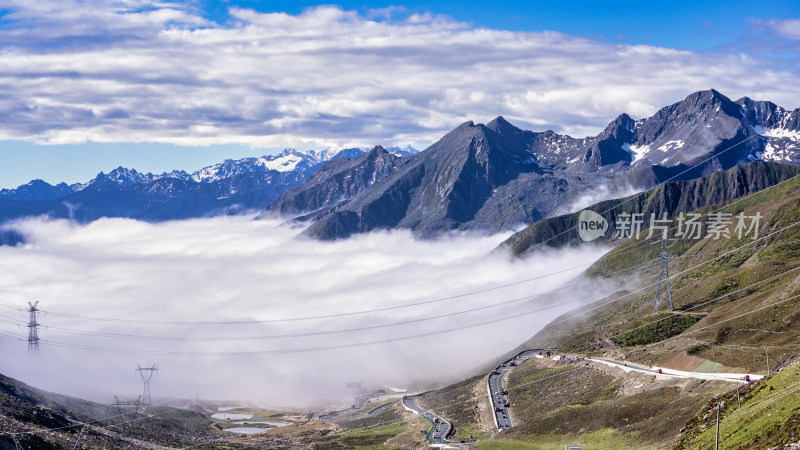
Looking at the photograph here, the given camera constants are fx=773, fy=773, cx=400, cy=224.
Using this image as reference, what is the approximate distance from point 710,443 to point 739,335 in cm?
9879

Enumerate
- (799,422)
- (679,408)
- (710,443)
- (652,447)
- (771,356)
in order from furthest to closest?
(771,356)
(679,408)
(652,447)
(710,443)
(799,422)

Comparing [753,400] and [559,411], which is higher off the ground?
[753,400]

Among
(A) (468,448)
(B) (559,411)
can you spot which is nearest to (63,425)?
→ (A) (468,448)

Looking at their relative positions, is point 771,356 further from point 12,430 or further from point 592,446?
point 12,430

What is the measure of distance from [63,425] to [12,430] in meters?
41.7

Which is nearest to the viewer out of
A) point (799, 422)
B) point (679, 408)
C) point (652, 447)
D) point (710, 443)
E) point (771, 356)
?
point (799, 422)

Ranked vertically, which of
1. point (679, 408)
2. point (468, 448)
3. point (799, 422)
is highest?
point (799, 422)

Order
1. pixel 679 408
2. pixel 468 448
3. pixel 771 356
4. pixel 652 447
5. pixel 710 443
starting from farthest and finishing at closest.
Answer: pixel 468 448
pixel 771 356
pixel 679 408
pixel 652 447
pixel 710 443

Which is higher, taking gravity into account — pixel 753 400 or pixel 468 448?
pixel 753 400

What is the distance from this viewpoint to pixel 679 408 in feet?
489

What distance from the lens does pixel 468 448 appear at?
182250 mm

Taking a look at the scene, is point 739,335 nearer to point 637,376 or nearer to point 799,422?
point 637,376

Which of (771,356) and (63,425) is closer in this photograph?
(771,356)

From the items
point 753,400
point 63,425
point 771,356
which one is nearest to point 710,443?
point 753,400
